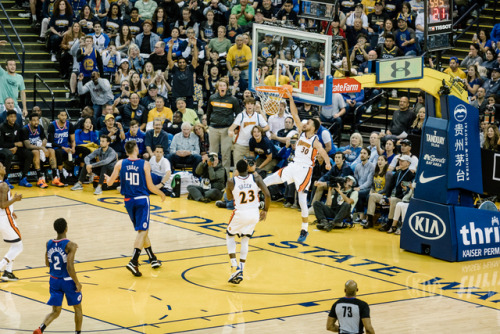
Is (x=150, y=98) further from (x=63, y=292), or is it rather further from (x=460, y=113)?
(x=63, y=292)

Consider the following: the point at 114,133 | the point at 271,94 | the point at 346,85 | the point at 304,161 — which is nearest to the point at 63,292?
the point at 304,161

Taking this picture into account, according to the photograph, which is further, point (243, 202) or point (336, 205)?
point (336, 205)

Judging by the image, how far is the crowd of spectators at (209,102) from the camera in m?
19.0

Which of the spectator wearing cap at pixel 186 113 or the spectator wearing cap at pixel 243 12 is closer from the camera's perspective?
the spectator wearing cap at pixel 186 113

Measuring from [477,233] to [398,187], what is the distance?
7.37ft

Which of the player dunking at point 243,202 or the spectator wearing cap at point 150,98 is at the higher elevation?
the spectator wearing cap at point 150,98

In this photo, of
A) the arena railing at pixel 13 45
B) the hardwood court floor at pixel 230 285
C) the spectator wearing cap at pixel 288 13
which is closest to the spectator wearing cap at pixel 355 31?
the spectator wearing cap at pixel 288 13

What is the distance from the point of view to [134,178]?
47.6 feet

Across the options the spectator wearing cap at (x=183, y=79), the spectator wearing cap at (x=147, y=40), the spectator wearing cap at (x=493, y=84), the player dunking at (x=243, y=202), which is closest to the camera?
the player dunking at (x=243, y=202)

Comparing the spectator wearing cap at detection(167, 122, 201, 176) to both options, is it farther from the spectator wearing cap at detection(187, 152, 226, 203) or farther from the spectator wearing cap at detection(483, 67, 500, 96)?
the spectator wearing cap at detection(483, 67, 500, 96)

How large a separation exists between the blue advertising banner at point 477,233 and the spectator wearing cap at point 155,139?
7.87m

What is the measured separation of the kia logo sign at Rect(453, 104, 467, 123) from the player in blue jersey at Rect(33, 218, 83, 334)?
7.77m

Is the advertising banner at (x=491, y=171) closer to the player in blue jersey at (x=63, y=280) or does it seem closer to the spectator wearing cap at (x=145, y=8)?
the player in blue jersey at (x=63, y=280)

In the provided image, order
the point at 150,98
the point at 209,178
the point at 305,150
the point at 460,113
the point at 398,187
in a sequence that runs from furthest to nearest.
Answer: the point at 150,98 < the point at 209,178 < the point at 398,187 < the point at 305,150 < the point at 460,113
